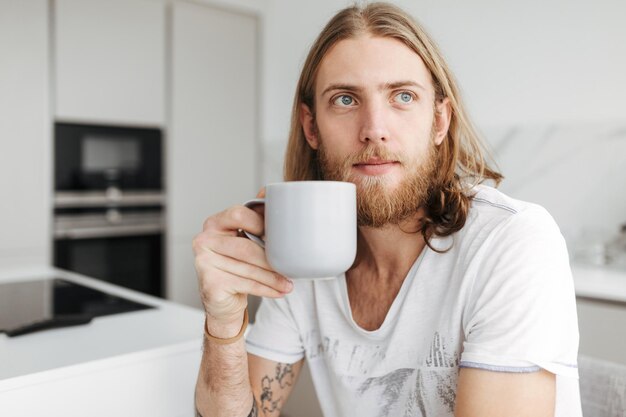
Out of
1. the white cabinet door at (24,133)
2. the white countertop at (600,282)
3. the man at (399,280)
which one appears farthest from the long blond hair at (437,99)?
the white cabinet door at (24,133)

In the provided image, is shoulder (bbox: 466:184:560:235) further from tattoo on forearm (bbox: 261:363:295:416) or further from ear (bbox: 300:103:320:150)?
tattoo on forearm (bbox: 261:363:295:416)

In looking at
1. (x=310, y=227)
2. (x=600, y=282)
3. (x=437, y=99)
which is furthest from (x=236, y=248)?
(x=600, y=282)

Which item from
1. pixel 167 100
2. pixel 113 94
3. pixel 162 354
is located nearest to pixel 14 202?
pixel 113 94

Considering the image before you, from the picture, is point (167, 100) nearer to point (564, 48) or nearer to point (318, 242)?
point (564, 48)

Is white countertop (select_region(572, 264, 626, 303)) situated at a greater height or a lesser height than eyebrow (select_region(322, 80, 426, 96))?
lesser

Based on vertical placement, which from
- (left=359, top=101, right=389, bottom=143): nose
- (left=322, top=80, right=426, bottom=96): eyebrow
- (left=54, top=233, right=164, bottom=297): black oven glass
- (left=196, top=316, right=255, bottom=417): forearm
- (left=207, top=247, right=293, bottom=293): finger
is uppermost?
(left=322, top=80, right=426, bottom=96): eyebrow

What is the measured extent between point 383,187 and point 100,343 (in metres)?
0.59

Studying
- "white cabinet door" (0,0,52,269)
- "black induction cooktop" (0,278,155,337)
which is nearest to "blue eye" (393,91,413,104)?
"black induction cooktop" (0,278,155,337)

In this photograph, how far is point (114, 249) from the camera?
3.41 meters

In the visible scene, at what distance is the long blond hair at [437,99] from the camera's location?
101cm

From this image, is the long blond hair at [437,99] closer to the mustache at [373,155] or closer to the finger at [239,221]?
the mustache at [373,155]

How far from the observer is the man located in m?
0.81

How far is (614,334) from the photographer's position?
70.9 inches

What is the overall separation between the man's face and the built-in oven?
8.23ft
